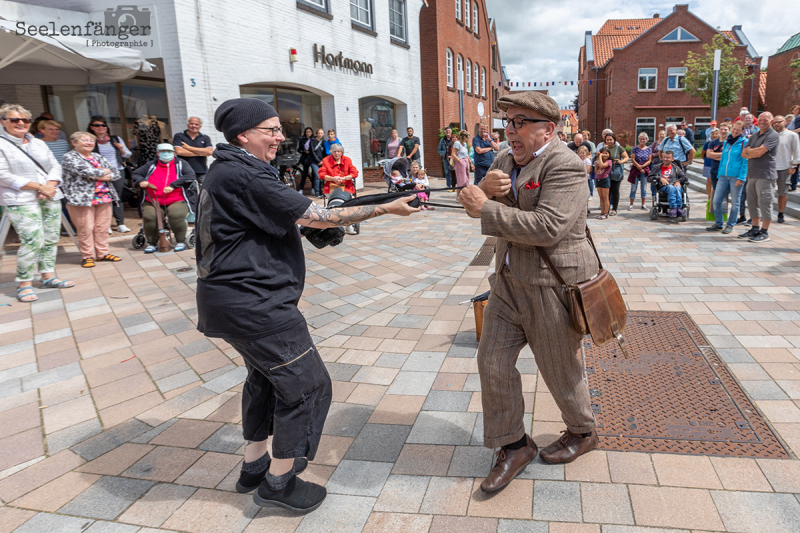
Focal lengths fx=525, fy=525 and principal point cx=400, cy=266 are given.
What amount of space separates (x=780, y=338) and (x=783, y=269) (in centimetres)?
278

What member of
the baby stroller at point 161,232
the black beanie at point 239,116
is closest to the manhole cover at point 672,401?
the black beanie at point 239,116

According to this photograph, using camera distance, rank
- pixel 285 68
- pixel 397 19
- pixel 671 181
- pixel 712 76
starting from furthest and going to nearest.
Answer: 1. pixel 712 76
2. pixel 397 19
3. pixel 285 68
4. pixel 671 181

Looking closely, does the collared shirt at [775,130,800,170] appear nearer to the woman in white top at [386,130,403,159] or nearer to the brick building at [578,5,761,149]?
the woman in white top at [386,130,403,159]

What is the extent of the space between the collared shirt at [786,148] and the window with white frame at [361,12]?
11.5m

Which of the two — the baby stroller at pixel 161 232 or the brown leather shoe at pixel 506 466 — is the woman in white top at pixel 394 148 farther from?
the brown leather shoe at pixel 506 466

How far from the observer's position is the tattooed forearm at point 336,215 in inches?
91.7

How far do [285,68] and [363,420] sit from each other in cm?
1118

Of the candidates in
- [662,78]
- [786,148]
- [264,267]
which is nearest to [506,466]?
[264,267]

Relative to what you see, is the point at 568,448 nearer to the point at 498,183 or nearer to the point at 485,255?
the point at 485,255

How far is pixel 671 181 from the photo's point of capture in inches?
414

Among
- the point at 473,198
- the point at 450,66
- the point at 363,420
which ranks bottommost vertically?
the point at 363,420

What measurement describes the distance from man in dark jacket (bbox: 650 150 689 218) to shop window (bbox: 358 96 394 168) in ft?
30.9

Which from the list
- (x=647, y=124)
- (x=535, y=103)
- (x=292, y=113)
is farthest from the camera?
(x=647, y=124)

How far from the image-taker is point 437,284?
6.49m
